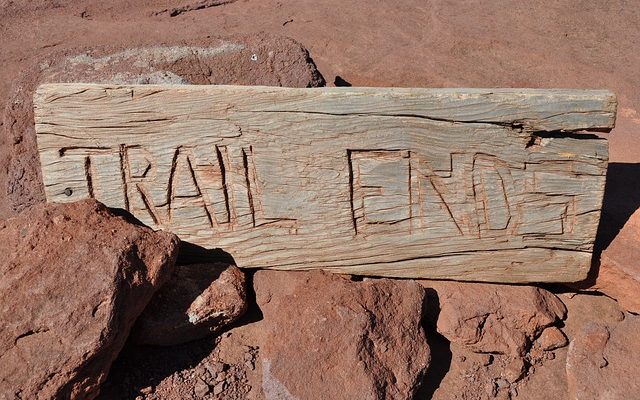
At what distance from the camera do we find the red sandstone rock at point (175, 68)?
13.6 feet

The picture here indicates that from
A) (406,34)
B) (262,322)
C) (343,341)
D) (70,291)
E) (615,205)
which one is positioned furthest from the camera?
(406,34)

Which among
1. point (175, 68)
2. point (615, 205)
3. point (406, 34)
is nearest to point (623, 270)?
point (615, 205)

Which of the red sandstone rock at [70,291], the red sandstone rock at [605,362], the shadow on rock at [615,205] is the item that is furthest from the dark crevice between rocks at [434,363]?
the red sandstone rock at [70,291]

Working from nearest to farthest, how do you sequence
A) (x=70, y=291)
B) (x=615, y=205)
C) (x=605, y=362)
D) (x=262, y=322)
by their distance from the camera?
(x=70, y=291) < (x=605, y=362) < (x=262, y=322) < (x=615, y=205)

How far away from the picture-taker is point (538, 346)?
126 inches

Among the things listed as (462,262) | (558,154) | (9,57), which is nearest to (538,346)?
(462,262)

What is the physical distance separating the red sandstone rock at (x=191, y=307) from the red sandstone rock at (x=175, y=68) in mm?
1526

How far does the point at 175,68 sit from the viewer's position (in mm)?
4430

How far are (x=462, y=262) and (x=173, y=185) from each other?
1389 millimetres

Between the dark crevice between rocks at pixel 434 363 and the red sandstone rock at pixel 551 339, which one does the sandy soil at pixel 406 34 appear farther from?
the dark crevice between rocks at pixel 434 363

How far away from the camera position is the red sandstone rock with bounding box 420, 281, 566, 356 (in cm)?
312

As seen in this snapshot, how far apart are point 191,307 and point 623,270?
1976mm

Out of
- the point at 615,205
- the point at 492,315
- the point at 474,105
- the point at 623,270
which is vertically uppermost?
→ the point at 474,105

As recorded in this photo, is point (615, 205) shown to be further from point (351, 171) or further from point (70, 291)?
point (70, 291)
